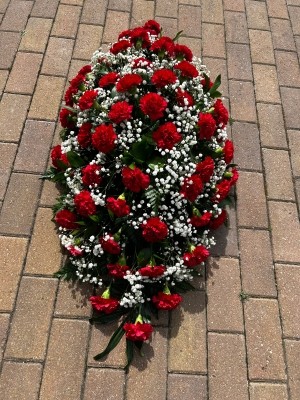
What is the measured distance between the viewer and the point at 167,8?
4.92 m

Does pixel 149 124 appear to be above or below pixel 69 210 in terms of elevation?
above

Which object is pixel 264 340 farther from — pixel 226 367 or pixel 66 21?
pixel 66 21

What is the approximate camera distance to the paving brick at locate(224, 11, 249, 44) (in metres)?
4.76

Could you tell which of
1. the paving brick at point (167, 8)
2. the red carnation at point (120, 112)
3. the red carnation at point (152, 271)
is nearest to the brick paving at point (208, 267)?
the paving brick at point (167, 8)

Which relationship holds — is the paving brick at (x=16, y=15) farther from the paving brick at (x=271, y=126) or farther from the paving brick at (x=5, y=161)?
the paving brick at (x=271, y=126)

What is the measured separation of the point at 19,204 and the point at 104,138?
96 cm

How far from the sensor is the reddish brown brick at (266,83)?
4.30 metres

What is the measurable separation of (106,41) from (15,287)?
8.89 ft

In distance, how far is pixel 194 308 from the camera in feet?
10.1

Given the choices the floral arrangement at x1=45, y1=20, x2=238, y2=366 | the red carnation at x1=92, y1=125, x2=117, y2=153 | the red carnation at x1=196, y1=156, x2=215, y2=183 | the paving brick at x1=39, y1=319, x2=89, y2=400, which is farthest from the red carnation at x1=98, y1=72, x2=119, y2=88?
the paving brick at x1=39, y1=319, x2=89, y2=400

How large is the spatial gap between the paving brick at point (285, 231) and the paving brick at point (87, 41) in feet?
7.60

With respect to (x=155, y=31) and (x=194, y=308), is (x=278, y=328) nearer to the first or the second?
(x=194, y=308)

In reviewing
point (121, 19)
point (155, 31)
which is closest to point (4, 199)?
point (155, 31)

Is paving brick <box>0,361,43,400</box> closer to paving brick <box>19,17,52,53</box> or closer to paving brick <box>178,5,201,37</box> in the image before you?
paving brick <box>19,17,52,53</box>
